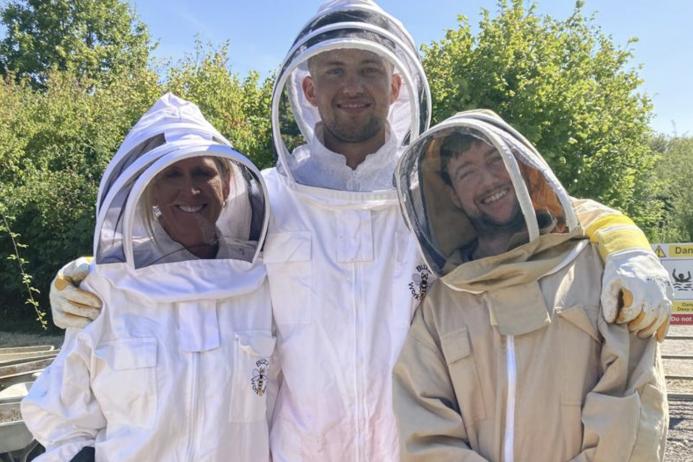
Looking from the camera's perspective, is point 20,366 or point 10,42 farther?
point 10,42

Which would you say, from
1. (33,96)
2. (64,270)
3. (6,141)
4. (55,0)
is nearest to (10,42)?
(55,0)

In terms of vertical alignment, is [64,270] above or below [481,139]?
below

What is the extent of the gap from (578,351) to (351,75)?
3.90ft

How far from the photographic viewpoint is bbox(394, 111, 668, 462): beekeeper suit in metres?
1.60

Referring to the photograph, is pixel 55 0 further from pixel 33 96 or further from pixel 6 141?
pixel 6 141

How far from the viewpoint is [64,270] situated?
6.59 ft

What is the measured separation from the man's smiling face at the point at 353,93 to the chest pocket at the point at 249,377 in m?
0.78

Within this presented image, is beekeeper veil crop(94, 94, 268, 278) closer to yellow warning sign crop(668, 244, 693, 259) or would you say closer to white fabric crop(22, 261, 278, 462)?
white fabric crop(22, 261, 278, 462)

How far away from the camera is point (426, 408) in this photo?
1.71 metres

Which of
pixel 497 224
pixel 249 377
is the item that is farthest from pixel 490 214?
pixel 249 377

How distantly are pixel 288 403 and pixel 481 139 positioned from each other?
3.33 feet

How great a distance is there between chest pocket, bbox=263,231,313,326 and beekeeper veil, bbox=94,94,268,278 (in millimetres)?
79

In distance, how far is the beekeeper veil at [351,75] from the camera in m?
2.16

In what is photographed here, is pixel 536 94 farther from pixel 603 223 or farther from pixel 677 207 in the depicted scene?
pixel 677 207
